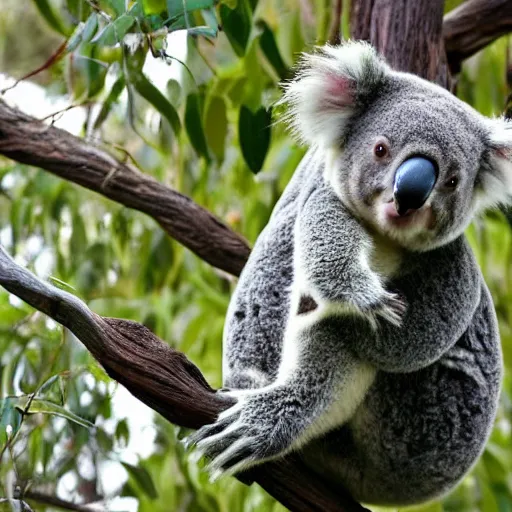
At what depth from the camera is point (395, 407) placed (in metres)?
2.41

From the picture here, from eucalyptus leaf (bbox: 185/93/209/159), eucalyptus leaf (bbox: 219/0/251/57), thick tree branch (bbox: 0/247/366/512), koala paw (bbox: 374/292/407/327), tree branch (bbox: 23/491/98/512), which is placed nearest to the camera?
thick tree branch (bbox: 0/247/366/512)

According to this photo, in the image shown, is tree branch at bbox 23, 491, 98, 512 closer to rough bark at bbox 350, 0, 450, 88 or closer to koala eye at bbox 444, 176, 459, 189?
koala eye at bbox 444, 176, 459, 189

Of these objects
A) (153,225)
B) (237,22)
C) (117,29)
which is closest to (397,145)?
(237,22)

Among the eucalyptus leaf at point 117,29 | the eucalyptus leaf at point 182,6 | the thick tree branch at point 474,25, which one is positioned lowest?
the eucalyptus leaf at point 117,29

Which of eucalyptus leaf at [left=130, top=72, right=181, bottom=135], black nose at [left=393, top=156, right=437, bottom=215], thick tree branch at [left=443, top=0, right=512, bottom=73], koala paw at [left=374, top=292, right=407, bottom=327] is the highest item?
thick tree branch at [left=443, top=0, right=512, bottom=73]

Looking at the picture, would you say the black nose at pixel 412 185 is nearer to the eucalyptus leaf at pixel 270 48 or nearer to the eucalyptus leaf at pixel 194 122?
the eucalyptus leaf at pixel 194 122

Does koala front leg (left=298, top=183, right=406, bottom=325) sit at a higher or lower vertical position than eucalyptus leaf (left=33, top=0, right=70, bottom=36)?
lower

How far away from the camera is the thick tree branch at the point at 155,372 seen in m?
1.77

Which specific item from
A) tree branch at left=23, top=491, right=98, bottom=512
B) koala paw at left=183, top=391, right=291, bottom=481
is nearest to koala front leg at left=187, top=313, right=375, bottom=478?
koala paw at left=183, top=391, right=291, bottom=481

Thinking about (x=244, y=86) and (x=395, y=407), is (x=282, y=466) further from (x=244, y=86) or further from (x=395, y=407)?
(x=244, y=86)

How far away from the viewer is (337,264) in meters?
2.23

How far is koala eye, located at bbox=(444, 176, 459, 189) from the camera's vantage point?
2284 millimetres

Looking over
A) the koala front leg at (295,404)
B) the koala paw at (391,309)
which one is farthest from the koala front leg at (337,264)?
the koala front leg at (295,404)

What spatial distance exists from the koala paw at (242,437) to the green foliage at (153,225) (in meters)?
0.31
